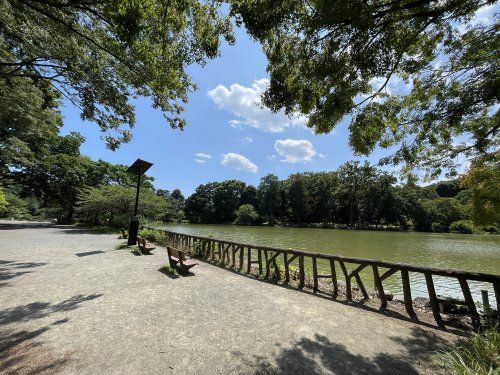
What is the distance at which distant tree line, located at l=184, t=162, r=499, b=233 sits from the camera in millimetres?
52938

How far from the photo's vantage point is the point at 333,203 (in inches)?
2477

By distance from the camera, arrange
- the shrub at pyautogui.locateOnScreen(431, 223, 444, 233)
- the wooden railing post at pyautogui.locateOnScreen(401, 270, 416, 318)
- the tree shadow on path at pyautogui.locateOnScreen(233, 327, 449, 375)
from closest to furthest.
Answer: the tree shadow on path at pyautogui.locateOnScreen(233, 327, 449, 375)
the wooden railing post at pyautogui.locateOnScreen(401, 270, 416, 318)
the shrub at pyautogui.locateOnScreen(431, 223, 444, 233)

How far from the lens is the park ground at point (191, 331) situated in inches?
123

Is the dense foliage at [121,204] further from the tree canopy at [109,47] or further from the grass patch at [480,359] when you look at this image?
the grass patch at [480,359]

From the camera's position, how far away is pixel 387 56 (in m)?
4.48

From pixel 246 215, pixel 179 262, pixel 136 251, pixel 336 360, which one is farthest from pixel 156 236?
pixel 246 215

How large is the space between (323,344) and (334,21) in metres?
4.48

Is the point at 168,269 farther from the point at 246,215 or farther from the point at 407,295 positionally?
the point at 246,215

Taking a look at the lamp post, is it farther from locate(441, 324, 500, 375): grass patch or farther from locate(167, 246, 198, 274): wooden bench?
locate(441, 324, 500, 375): grass patch

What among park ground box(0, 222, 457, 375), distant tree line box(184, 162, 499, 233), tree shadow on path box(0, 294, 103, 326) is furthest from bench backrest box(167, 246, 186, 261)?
distant tree line box(184, 162, 499, 233)

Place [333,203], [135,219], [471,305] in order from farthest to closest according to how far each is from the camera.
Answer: [333,203], [135,219], [471,305]

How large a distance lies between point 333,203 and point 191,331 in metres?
62.3

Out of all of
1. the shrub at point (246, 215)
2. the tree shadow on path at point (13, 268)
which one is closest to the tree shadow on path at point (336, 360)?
the tree shadow on path at point (13, 268)

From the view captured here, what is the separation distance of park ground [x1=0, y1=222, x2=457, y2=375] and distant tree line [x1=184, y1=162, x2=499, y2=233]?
161ft
